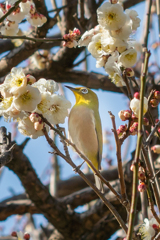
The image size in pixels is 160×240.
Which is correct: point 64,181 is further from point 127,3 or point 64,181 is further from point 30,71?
point 127,3

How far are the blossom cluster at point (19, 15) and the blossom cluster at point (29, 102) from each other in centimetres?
87

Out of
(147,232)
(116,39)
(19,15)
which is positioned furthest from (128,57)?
(19,15)

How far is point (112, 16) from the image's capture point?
124cm

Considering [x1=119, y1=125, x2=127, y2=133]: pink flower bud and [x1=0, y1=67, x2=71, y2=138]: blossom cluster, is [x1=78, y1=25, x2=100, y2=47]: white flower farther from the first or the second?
[x1=119, y1=125, x2=127, y2=133]: pink flower bud

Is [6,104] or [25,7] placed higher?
[25,7]

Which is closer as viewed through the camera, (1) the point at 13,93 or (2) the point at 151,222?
(1) the point at 13,93

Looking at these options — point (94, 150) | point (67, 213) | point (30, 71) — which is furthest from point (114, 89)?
point (67, 213)

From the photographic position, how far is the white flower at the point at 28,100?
42.3 inches

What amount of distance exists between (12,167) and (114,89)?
64.3 inches

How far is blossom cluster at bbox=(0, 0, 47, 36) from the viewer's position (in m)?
1.90

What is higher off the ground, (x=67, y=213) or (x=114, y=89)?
(x=114, y=89)

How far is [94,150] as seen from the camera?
2.46 m

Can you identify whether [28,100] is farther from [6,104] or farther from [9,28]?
[9,28]

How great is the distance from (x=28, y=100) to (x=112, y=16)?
0.54m
